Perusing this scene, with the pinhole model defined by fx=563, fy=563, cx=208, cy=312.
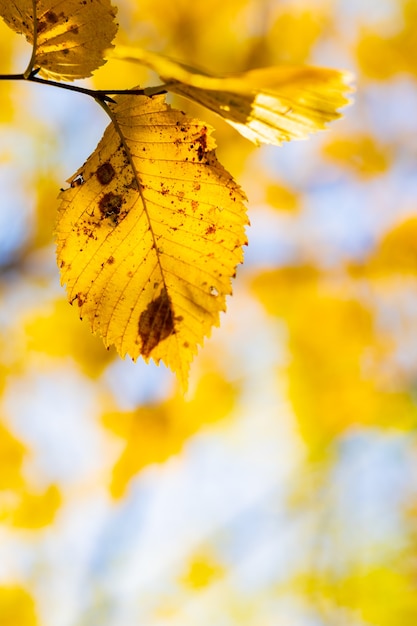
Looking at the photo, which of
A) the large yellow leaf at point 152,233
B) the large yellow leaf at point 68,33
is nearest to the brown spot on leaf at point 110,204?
the large yellow leaf at point 152,233

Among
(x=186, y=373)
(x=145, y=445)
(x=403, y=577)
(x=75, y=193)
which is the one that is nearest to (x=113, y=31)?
(x=75, y=193)

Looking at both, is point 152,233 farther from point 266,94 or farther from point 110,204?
point 266,94

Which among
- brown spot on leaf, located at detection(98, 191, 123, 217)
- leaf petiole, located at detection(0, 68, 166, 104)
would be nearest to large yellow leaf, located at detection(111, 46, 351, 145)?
leaf petiole, located at detection(0, 68, 166, 104)

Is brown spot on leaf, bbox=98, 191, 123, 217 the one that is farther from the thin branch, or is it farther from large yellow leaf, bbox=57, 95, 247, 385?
the thin branch

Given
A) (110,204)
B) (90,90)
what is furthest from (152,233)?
(90,90)

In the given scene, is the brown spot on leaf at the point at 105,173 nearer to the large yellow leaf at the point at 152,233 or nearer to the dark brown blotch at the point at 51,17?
the large yellow leaf at the point at 152,233

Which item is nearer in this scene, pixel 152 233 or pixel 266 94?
pixel 266 94
